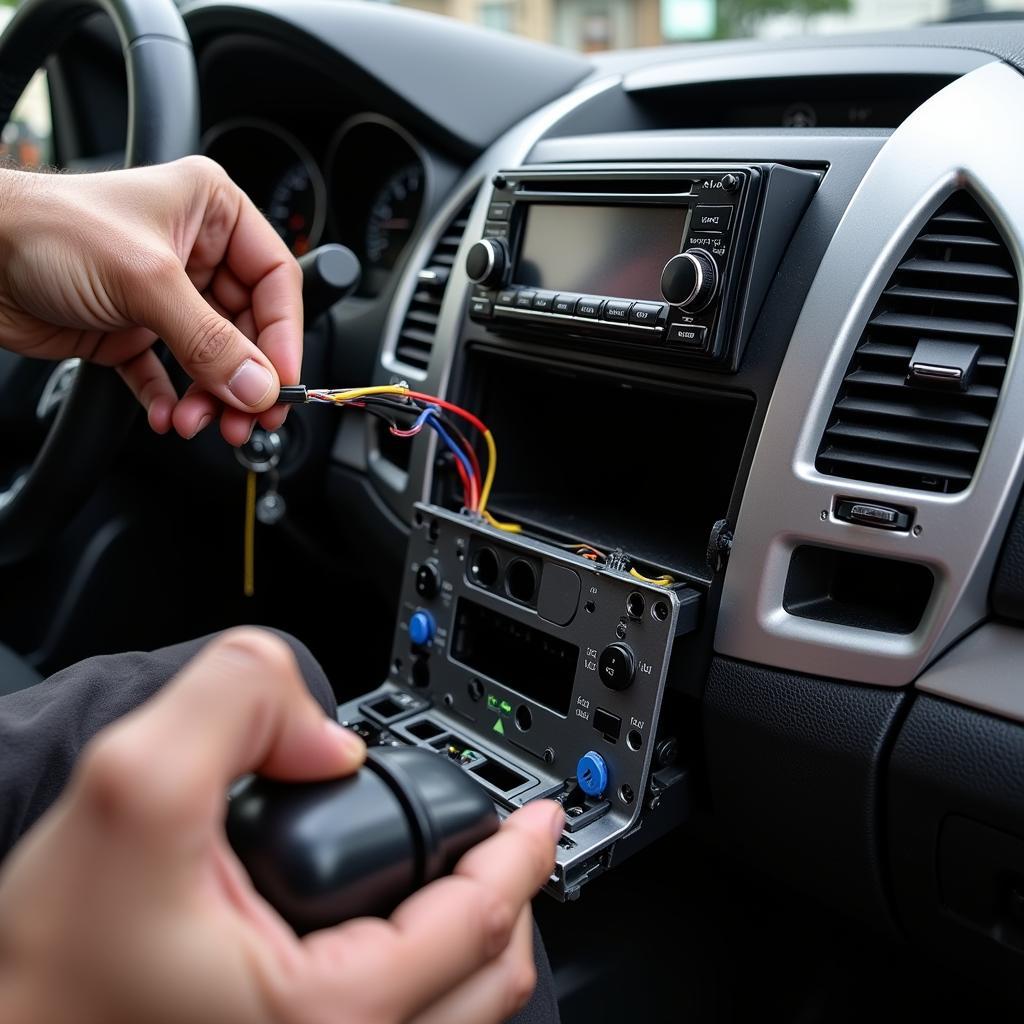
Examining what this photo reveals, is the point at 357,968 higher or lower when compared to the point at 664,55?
lower

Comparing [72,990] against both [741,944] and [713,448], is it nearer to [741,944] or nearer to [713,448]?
[713,448]

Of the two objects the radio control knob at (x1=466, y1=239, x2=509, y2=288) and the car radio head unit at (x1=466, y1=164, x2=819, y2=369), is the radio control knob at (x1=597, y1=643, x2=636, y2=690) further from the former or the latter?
the radio control knob at (x1=466, y1=239, x2=509, y2=288)

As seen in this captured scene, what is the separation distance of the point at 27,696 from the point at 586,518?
61 centimetres

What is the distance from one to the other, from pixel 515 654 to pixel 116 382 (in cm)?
52

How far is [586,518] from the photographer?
1.17 metres

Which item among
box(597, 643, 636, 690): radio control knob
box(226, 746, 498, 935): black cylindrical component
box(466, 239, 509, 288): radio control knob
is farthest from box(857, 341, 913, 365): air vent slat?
box(226, 746, 498, 935): black cylindrical component

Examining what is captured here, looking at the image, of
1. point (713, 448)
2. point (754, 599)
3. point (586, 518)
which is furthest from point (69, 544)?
point (754, 599)

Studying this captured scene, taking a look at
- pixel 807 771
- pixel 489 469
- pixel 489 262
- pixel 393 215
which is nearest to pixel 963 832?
pixel 807 771

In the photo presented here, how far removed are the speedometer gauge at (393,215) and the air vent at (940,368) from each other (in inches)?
33.9

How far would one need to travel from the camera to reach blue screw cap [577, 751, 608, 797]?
3.05 feet

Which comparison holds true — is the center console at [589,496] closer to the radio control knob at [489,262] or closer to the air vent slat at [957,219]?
the radio control knob at [489,262]

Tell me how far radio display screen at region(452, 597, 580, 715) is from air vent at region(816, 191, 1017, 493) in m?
0.32

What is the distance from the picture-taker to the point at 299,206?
6.13ft

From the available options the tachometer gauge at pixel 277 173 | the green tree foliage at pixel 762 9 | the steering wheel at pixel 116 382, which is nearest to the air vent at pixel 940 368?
Result: the steering wheel at pixel 116 382
